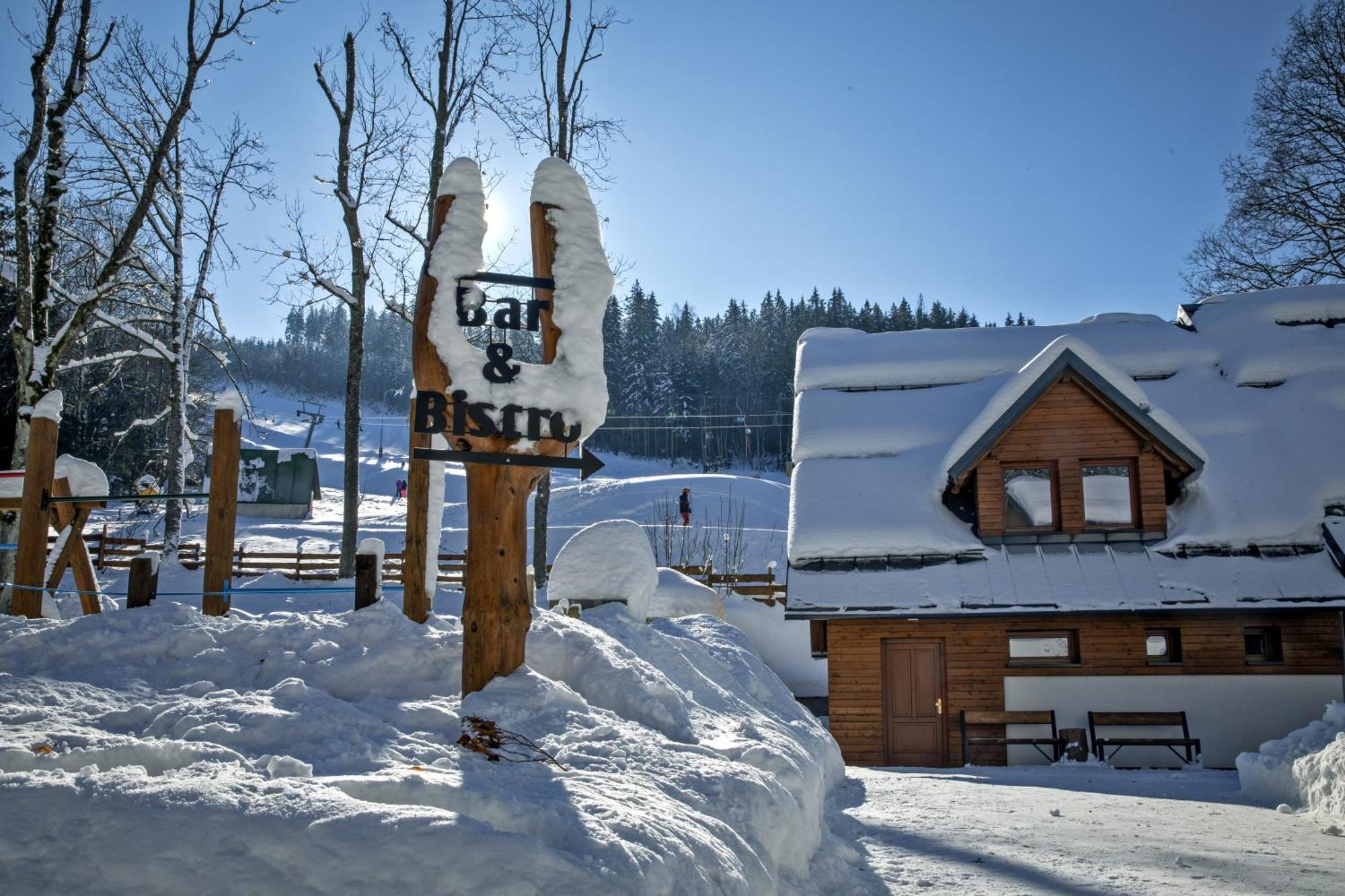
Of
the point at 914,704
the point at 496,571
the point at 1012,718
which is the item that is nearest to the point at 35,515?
the point at 496,571

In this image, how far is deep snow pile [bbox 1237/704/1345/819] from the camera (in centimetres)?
830

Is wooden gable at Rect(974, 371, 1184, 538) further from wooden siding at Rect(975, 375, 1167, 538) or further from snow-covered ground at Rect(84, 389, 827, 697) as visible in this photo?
snow-covered ground at Rect(84, 389, 827, 697)

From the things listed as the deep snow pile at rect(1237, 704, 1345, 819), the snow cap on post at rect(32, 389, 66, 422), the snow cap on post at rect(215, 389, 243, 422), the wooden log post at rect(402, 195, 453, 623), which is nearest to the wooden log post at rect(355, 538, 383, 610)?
the wooden log post at rect(402, 195, 453, 623)

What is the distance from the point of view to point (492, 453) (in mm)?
6121

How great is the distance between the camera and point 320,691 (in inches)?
205

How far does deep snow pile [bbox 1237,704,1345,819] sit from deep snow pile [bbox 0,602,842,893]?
16.3ft

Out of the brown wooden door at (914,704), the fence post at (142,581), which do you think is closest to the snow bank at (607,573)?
the fence post at (142,581)

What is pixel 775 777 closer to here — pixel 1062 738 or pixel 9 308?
pixel 1062 738

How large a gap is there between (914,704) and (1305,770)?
7.00 meters

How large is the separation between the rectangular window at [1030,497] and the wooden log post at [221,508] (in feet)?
42.2

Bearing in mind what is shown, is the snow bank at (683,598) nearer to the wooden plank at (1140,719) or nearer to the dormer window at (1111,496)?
the wooden plank at (1140,719)

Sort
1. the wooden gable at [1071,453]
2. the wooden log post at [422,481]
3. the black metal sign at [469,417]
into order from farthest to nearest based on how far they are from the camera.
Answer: the wooden gable at [1071,453], the wooden log post at [422,481], the black metal sign at [469,417]

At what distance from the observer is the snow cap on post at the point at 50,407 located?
8.02 m

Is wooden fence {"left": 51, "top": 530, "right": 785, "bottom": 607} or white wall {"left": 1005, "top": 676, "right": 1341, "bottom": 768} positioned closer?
white wall {"left": 1005, "top": 676, "right": 1341, "bottom": 768}
